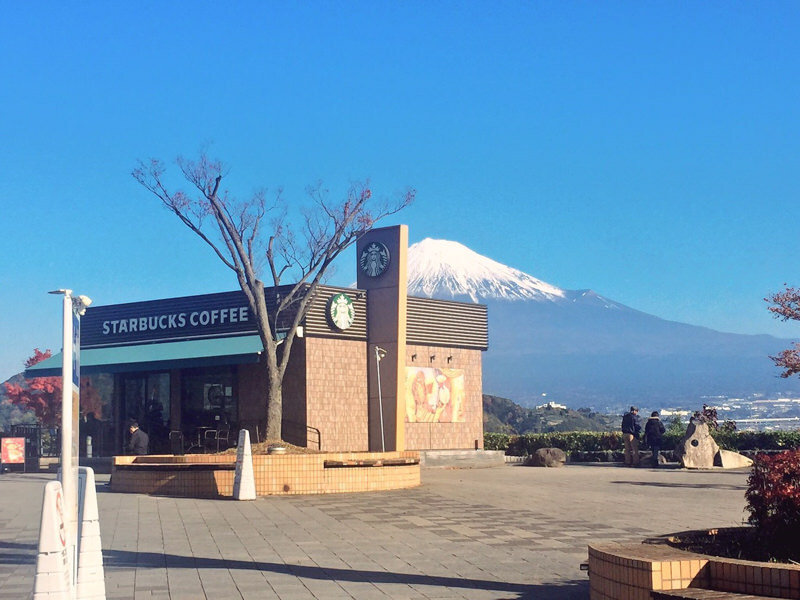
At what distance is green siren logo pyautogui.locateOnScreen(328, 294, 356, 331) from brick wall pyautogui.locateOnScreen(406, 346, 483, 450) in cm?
286

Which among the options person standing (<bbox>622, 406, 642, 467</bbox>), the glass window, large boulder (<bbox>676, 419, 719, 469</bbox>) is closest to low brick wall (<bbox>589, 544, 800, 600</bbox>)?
large boulder (<bbox>676, 419, 719, 469</bbox>)

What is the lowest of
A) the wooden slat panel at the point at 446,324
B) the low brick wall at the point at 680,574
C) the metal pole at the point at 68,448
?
the low brick wall at the point at 680,574

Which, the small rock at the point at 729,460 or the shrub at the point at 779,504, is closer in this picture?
the shrub at the point at 779,504

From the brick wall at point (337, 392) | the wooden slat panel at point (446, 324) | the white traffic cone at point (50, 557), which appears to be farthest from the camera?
the wooden slat panel at point (446, 324)

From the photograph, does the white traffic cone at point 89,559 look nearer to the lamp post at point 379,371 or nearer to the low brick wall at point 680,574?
the low brick wall at point 680,574

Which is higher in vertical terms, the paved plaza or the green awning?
the green awning

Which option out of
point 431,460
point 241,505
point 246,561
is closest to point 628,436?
point 431,460

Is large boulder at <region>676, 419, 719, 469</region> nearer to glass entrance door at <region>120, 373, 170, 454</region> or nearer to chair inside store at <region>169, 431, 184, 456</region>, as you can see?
chair inside store at <region>169, 431, 184, 456</region>

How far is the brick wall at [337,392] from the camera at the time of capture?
26.6 metres

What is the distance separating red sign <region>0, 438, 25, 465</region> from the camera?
1022 inches

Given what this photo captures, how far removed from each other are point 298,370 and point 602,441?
1055 centimetres

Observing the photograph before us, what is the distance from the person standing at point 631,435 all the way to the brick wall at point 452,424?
4.66 m

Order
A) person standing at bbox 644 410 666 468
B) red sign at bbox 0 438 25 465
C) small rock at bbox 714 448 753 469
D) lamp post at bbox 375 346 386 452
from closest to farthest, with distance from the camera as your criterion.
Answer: small rock at bbox 714 448 753 469 < red sign at bbox 0 438 25 465 < person standing at bbox 644 410 666 468 < lamp post at bbox 375 346 386 452

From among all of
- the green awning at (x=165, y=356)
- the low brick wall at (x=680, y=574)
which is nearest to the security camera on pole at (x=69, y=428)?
the low brick wall at (x=680, y=574)
